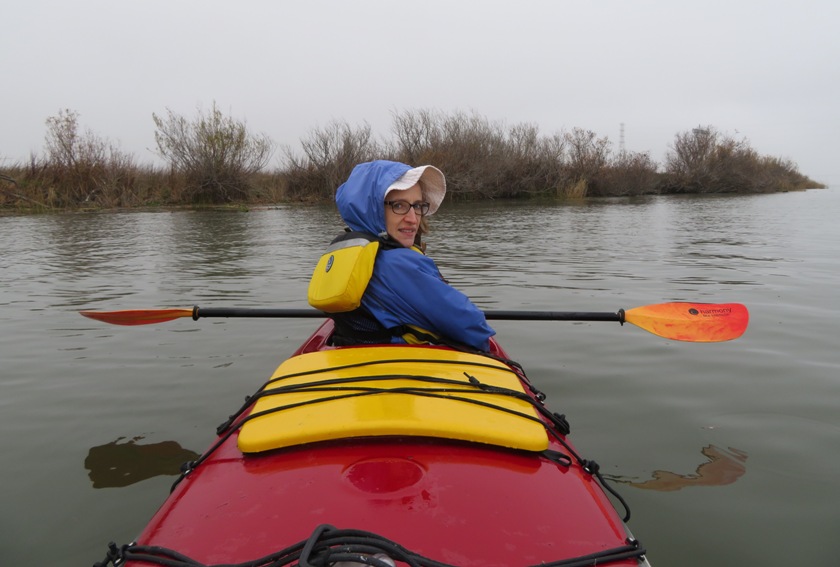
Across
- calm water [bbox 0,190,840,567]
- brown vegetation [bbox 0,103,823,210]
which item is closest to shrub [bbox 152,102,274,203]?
brown vegetation [bbox 0,103,823,210]

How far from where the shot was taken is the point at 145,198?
26.6 meters

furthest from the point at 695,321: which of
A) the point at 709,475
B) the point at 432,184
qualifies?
the point at 432,184

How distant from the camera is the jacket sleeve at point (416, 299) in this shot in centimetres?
245

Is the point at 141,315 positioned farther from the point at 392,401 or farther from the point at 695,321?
the point at 695,321

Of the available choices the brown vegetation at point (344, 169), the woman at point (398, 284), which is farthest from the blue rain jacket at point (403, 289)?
→ the brown vegetation at point (344, 169)

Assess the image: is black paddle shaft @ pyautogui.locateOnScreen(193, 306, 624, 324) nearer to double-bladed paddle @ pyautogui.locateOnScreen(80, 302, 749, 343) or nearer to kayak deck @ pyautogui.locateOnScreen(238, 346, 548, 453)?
double-bladed paddle @ pyautogui.locateOnScreen(80, 302, 749, 343)

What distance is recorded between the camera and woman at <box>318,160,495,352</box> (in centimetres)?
247

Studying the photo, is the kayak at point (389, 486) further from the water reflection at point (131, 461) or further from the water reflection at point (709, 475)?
the water reflection at point (131, 461)

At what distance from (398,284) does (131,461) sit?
170 cm

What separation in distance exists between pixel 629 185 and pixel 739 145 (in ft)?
34.6

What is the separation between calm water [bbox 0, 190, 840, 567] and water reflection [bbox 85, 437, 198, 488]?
0.04ft

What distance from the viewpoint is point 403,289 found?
8.10ft

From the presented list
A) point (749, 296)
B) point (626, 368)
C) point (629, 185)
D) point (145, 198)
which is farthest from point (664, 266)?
point (629, 185)

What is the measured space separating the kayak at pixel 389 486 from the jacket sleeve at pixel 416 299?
1.41ft
